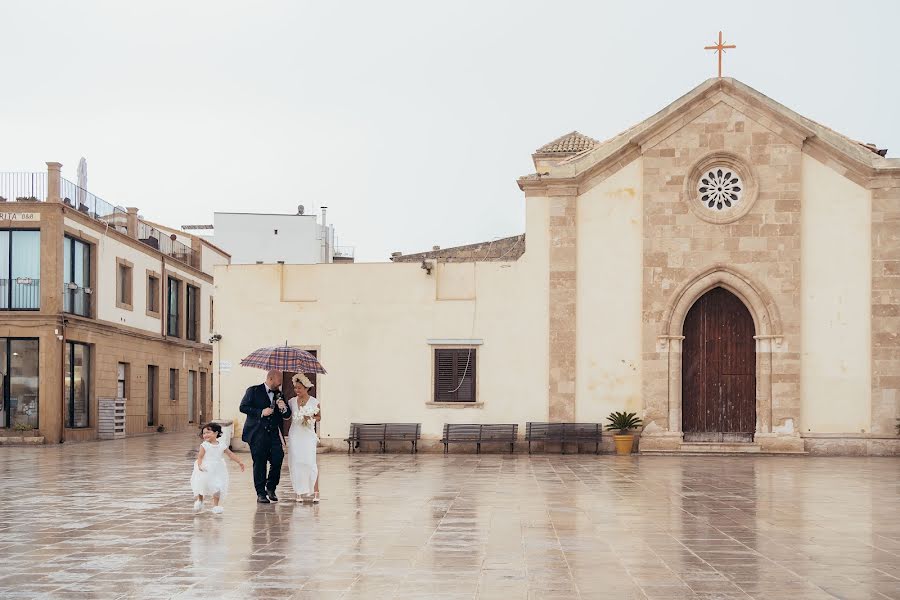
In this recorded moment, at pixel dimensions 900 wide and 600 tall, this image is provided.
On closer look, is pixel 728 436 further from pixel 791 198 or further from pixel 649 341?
pixel 791 198

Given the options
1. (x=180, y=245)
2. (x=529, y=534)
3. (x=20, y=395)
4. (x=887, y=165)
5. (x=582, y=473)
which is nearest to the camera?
(x=529, y=534)

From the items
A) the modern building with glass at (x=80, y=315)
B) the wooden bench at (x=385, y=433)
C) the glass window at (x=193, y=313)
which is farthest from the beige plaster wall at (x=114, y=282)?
the wooden bench at (x=385, y=433)

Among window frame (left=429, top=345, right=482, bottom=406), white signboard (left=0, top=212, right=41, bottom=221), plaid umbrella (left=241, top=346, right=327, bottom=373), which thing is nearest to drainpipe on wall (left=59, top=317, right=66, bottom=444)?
white signboard (left=0, top=212, right=41, bottom=221)

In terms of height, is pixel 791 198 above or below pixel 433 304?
above

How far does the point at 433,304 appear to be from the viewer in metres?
24.6

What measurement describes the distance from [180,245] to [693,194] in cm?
2578

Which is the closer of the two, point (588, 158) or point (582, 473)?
point (582, 473)

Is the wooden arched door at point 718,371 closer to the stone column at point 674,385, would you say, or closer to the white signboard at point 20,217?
the stone column at point 674,385

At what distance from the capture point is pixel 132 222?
38281mm

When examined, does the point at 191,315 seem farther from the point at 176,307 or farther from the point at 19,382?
the point at 19,382

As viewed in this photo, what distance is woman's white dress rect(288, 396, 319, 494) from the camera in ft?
44.1

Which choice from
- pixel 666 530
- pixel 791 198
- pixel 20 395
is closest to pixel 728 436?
pixel 791 198

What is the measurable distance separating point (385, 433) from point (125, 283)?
15946 millimetres

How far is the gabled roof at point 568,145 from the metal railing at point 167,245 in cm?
1534
